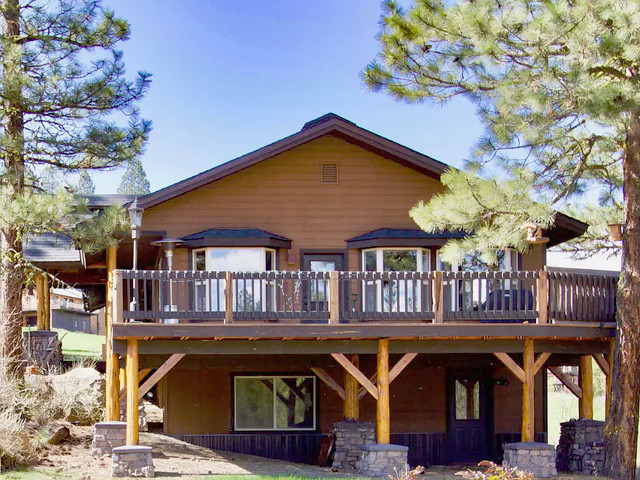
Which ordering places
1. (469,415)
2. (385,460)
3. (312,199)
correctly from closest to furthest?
→ (385,460), (312,199), (469,415)

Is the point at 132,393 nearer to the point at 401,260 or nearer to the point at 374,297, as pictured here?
the point at 374,297

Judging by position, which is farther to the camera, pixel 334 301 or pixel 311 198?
pixel 311 198

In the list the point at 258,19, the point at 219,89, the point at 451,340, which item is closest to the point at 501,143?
the point at 451,340

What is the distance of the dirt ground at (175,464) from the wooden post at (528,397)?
0.99 m

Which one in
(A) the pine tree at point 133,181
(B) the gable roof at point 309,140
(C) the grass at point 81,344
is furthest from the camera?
(A) the pine tree at point 133,181

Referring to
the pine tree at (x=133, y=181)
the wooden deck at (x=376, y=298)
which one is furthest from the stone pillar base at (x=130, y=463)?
the pine tree at (x=133, y=181)

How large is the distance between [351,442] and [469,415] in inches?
164

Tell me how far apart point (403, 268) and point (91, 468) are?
7584 mm

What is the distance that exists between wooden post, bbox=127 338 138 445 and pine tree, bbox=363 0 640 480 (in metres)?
6.60

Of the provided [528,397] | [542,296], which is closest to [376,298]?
[542,296]

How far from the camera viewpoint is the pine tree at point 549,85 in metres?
14.0

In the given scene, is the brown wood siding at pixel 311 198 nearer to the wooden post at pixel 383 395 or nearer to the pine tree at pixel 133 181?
the wooden post at pixel 383 395

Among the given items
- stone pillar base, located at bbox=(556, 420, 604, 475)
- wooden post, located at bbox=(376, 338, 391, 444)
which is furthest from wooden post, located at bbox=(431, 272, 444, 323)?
stone pillar base, located at bbox=(556, 420, 604, 475)

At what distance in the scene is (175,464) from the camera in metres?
16.0
